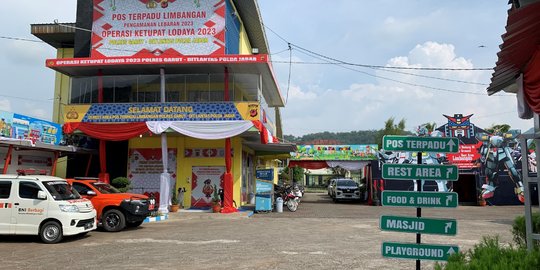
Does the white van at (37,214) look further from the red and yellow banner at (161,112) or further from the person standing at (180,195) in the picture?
the person standing at (180,195)

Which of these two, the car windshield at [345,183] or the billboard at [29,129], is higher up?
the billboard at [29,129]

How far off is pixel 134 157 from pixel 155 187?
2076 millimetres

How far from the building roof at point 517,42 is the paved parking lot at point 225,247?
12.5ft

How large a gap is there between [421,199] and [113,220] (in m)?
11.1

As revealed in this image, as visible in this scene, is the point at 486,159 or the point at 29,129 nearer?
the point at 29,129

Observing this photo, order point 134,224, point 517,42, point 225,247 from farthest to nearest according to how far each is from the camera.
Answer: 1. point 134,224
2. point 225,247
3. point 517,42

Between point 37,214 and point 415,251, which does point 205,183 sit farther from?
point 415,251

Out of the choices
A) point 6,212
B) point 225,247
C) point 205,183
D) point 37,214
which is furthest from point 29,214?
point 205,183

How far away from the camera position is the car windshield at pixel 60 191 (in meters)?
11.5

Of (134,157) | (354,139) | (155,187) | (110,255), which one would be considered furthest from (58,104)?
(354,139)

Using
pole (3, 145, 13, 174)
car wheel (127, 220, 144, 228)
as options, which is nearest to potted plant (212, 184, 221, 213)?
car wheel (127, 220, 144, 228)

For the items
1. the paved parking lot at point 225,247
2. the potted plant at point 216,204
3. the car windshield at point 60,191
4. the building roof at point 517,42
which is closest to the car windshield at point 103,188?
the paved parking lot at point 225,247

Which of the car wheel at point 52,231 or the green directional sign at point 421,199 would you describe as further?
the car wheel at point 52,231

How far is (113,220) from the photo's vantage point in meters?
13.8
